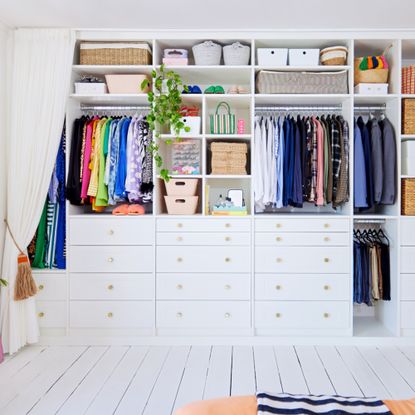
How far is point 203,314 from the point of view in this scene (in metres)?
4.11

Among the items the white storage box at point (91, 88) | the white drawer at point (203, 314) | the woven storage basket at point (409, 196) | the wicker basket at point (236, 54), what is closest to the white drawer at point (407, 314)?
the woven storage basket at point (409, 196)

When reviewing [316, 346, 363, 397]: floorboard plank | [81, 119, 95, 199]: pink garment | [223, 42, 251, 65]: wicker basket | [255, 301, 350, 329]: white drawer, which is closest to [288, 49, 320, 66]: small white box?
[223, 42, 251, 65]: wicker basket

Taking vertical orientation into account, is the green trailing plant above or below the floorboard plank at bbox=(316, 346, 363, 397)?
above

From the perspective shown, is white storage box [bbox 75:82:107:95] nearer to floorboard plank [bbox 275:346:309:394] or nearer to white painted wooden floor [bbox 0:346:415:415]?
white painted wooden floor [bbox 0:346:415:415]

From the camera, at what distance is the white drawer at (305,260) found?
4.10 meters

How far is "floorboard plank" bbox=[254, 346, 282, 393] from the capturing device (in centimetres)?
323

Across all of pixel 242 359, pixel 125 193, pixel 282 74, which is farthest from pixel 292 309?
pixel 282 74

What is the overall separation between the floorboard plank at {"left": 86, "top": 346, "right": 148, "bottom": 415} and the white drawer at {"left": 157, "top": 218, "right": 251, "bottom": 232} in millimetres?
1020

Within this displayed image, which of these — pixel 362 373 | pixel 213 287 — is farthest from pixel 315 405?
pixel 213 287

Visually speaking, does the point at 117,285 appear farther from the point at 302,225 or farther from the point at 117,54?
the point at 117,54

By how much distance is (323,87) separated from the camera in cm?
415

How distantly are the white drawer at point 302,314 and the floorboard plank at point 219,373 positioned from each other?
398 millimetres

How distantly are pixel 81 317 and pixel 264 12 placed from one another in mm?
2830

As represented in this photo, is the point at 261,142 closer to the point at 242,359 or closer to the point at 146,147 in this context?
the point at 146,147
